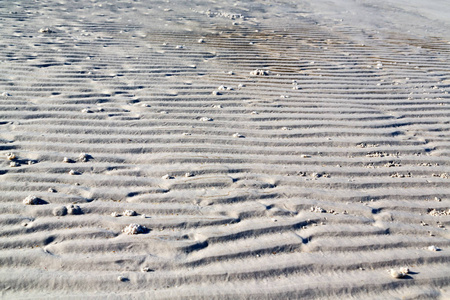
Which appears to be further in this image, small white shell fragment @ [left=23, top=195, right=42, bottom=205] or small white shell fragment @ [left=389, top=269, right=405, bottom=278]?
small white shell fragment @ [left=23, top=195, right=42, bottom=205]

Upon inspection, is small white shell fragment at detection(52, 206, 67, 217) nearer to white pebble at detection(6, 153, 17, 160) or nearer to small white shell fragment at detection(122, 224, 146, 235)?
small white shell fragment at detection(122, 224, 146, 235)

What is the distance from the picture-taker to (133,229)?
2.29 meters

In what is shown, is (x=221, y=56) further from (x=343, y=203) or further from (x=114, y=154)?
(x=343, y=203)

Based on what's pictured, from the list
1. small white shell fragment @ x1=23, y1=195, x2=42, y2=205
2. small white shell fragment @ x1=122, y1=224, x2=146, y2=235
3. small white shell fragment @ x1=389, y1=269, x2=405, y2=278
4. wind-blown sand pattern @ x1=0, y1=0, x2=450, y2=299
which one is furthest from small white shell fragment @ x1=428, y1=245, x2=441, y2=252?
small white shell fragment @ x1=23, y1=195, x2=42, y2=205

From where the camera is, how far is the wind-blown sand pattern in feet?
6.82

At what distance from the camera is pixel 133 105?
396cm

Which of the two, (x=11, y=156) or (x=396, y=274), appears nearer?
(x=396, y=274)

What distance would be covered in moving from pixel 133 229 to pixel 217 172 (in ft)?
2.82

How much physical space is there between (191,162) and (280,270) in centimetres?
122

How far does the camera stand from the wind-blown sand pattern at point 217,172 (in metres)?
2.08

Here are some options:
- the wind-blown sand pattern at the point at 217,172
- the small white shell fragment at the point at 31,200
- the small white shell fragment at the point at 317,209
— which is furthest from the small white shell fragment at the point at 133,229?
the small white shell fragment at the point at 317,209

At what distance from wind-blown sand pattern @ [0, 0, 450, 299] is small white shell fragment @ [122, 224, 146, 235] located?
0.06ft

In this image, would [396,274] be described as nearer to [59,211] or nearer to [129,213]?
[129,213]

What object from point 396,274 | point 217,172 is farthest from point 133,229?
point 396,274
